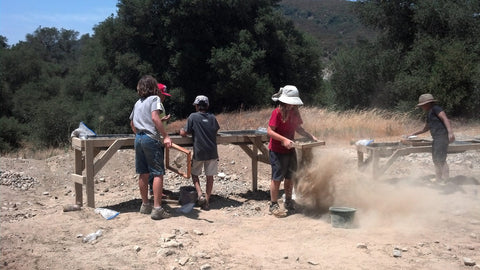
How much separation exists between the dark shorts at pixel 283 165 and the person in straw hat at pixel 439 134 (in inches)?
102

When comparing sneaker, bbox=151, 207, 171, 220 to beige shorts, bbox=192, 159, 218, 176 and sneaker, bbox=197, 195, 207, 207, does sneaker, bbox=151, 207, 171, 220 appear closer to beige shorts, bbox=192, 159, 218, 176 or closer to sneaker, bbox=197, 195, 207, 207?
sneaker, bbox=197, 195, 207, 207

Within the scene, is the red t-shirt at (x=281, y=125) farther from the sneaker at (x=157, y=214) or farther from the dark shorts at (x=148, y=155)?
the sneaker at (x=157, y=214)

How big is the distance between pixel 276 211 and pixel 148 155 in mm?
1799

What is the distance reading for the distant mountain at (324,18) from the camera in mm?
103188

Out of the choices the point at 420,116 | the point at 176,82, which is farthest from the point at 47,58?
the point at 420,116

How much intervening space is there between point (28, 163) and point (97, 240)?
613 cm

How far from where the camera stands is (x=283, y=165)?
6234 millimetres

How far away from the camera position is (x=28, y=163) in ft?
34.3

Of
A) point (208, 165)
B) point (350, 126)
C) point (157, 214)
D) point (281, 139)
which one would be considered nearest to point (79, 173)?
point (157, 214)

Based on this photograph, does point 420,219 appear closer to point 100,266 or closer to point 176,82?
point 100,266

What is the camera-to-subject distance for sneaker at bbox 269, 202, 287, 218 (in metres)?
6.22

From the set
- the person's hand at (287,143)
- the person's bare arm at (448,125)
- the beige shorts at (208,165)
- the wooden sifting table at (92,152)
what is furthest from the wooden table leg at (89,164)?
the person's bare arm at (448,125)

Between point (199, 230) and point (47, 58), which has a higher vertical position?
point (47, 58)

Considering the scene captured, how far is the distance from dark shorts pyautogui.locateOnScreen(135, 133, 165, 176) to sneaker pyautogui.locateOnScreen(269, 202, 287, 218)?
154 cm
